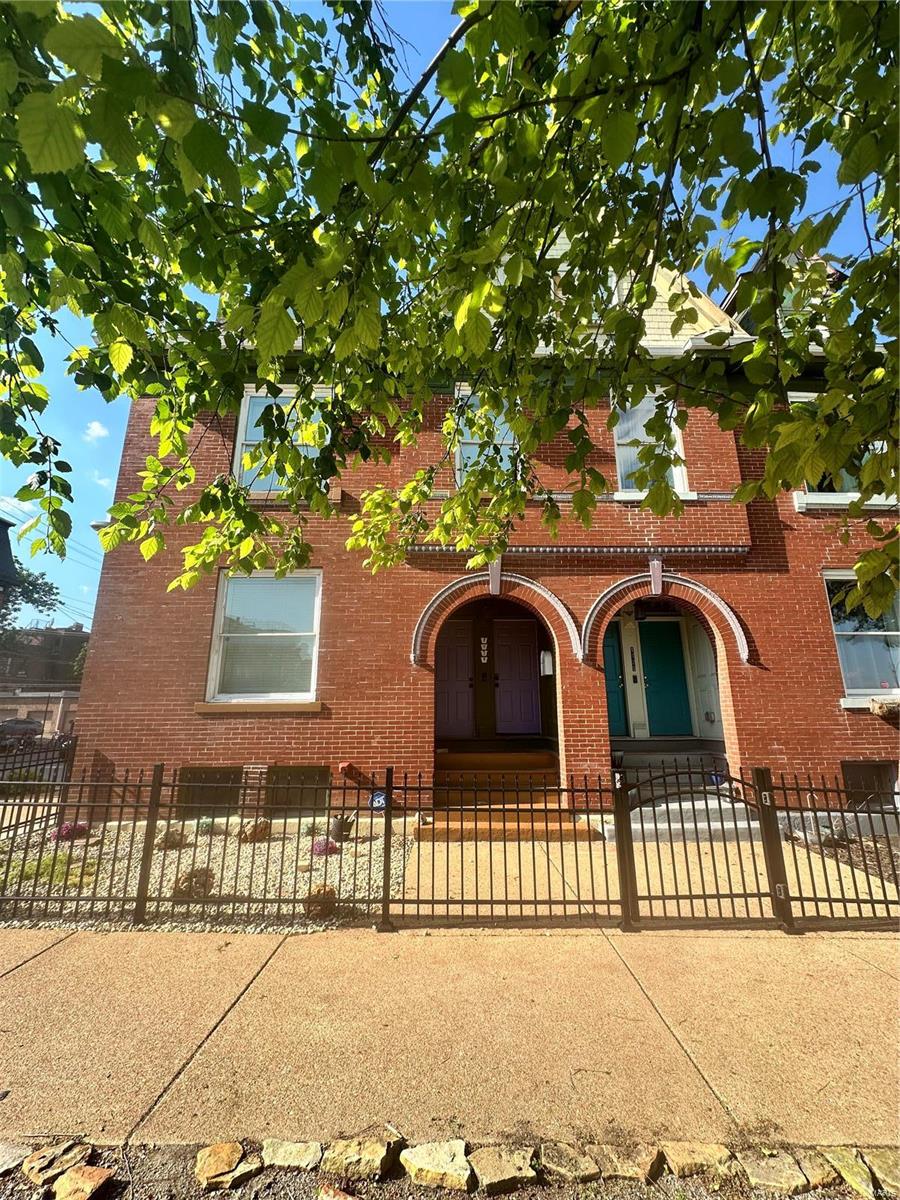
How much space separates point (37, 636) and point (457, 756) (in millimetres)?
42334

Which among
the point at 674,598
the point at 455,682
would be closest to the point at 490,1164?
the point at 674,598

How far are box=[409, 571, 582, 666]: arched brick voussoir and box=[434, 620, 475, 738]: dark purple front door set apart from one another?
259cm

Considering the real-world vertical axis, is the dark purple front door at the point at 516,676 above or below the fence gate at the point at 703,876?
above

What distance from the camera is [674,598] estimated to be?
8.97m

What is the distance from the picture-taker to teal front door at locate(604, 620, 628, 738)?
1082 centimetres

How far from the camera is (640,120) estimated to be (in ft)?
8.68

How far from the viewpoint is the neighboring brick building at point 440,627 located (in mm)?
8297

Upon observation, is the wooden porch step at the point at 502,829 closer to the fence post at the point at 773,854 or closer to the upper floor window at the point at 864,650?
the fence post at the point at 773,854

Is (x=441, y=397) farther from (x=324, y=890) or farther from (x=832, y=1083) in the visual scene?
(x=832, y=1083)

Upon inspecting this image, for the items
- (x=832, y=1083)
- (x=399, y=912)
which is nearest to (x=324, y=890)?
(x=399, y=912)

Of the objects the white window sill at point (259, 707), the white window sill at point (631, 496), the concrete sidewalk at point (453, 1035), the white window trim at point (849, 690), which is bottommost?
the concrete sidewalk at point (453, 1035)

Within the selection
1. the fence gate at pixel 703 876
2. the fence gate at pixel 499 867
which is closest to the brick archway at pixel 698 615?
the fence gate at pixel 499 867

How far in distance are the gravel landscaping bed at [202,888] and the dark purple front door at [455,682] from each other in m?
4.23

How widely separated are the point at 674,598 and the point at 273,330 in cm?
825
